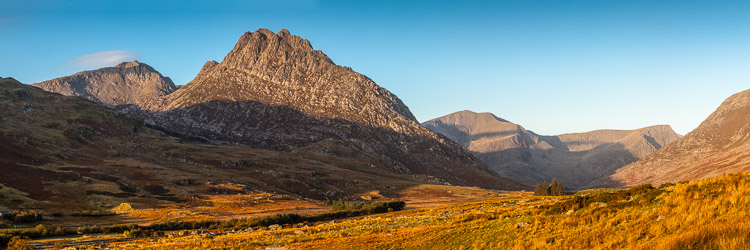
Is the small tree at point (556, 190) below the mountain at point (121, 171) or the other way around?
below

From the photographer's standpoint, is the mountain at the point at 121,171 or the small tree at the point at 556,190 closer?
the mountain at the point at 121,171

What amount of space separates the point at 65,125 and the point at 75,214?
13235cm

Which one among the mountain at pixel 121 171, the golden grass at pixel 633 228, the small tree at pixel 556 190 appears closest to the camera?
the golden grass at pixel 633 228

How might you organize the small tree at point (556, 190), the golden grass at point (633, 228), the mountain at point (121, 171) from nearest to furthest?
the golden grass at point (633, 228), the mountain at point (121, 171), the small tree at point (556, 190)

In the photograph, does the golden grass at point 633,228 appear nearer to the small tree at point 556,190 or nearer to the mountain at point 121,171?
the mountain at point 121,171

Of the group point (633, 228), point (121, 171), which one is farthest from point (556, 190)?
point (121, 171)

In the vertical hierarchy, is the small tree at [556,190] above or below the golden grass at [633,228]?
below

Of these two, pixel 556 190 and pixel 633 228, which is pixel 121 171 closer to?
pixel 556 190

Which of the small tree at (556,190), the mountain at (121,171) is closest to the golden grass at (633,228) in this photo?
the mountain at (121,171)

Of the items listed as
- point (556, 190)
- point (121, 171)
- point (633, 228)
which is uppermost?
point (121, 171)

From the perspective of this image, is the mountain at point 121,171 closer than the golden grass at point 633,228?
No

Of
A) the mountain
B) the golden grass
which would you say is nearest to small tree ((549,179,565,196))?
the mountain

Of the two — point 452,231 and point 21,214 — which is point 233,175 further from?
point 452,231

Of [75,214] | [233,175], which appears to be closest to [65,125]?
[233,175]
